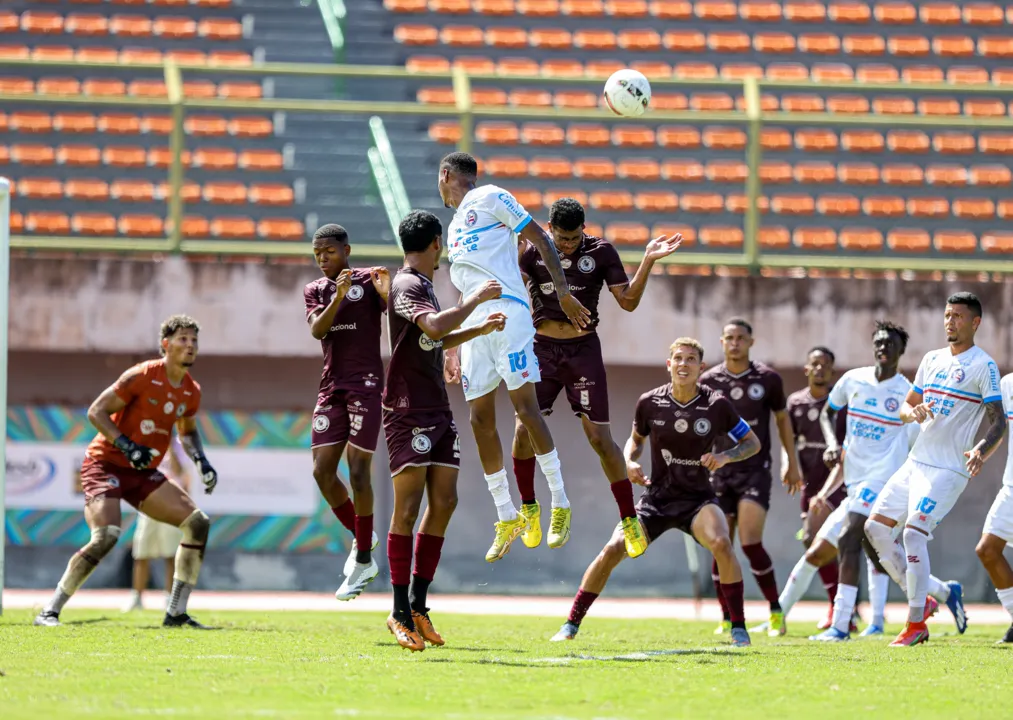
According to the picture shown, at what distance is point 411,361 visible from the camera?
28.5 ft

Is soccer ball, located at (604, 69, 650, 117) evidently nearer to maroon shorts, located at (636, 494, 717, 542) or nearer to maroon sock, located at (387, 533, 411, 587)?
maroon shorts, located at (636, 494, 717, 542)

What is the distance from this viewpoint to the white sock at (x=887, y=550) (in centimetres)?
1100

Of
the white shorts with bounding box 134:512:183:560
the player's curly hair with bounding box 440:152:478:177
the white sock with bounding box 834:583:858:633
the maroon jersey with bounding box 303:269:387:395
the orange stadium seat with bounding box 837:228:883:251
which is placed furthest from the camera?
the orange stadium seat with bounding box 837:228:883:251

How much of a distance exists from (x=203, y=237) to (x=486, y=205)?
27.1ft

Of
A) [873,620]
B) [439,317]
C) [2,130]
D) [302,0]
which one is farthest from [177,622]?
[302,0]

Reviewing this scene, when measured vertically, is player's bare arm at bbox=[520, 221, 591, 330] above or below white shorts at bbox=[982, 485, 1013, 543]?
above

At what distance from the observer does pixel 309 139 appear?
680 inches

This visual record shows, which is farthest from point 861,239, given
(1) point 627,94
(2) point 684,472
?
(2) point 684,472

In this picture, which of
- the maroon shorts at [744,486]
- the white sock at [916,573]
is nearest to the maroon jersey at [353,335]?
the maroon shorts at [744,486]

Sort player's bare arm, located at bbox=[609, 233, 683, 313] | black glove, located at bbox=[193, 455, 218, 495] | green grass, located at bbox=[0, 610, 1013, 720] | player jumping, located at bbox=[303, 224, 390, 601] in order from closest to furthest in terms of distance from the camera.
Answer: green grass, located at bbox=[0, 610, 1013, 720], player's bare arm, located at bbox=[609, 233, 683, 313], player jumping, located at bbox=[303, 224, 390, 601], black glove, located at bbox=[193, 455, 218, 495]

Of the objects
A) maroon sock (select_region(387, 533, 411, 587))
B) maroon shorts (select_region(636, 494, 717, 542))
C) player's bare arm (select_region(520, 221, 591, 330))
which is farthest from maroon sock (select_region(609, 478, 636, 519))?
maroon sock (select_region(387, 533, 411, 587))

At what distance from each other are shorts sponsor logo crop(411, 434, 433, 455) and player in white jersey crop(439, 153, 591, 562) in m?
0.72

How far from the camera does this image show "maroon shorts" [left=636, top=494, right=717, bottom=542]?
10.3m

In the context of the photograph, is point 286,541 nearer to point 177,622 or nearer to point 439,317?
point 177,622
